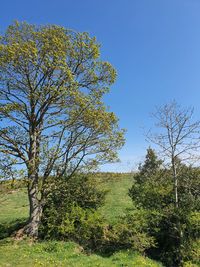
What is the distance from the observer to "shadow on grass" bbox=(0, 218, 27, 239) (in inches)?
723

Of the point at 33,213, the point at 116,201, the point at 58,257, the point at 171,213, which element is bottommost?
the point at 58,257

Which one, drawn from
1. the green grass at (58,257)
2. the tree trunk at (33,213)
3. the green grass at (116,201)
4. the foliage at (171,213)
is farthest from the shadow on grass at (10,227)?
the foliage at (171,213)

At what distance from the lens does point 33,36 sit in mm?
17906

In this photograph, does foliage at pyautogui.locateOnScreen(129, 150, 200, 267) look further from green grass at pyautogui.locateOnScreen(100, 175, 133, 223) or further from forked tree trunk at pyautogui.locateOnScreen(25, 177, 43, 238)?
forked tree trunk at pyautogui.locateOnScreen(25, 177, 43, 238)

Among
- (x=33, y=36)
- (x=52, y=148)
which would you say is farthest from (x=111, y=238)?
(x=33, y=36)

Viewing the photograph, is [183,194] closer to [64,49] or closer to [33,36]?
[64,49]

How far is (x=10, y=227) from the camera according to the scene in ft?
64.7

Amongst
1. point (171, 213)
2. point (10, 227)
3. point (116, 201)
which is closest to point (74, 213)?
point (171, 213)

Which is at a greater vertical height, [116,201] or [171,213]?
[116,201]

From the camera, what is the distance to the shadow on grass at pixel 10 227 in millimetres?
18375

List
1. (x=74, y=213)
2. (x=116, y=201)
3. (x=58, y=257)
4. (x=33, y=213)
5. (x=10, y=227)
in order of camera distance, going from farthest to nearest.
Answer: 1. (x=116, y=201)
2. (x=10, y=227)
3. (x=33, y=213)
4. (x=74, y=213)
5. (x=58, y=257)

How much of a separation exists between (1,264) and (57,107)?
9561 millimetres

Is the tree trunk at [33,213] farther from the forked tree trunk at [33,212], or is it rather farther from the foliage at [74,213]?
the foliage at [74,213]

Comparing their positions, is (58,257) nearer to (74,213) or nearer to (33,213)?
(74,213)
